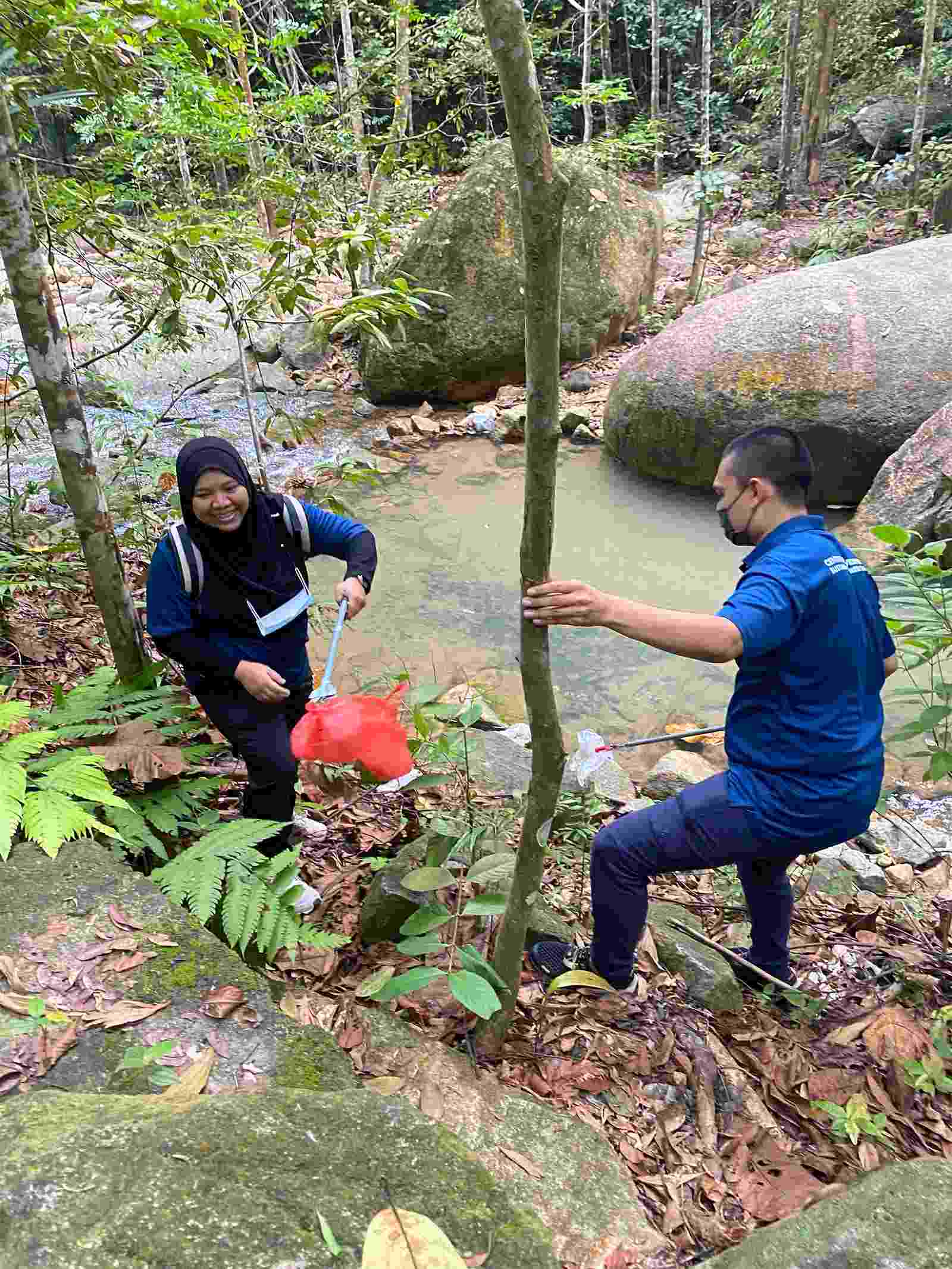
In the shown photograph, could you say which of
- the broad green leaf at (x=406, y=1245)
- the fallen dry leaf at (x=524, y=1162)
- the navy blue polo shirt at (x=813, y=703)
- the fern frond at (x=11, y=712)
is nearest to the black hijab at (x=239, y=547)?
the fern frond at (x=11, y=712)

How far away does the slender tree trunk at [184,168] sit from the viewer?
35.3 ft

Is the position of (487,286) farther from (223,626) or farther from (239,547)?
(223,626)

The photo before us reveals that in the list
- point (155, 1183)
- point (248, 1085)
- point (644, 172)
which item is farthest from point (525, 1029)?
point (644, 172)

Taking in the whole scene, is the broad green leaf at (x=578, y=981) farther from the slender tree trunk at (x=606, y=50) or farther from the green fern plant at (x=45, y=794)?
the slender tree trunk at (x=606, y=50)

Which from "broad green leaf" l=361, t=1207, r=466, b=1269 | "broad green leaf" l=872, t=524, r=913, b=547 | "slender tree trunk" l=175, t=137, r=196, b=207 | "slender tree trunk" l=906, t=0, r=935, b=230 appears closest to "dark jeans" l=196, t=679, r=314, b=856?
"broad green leaf" l=361, t=1207, r=466, b=1269

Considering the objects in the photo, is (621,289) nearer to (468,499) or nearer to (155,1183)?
(468,499)

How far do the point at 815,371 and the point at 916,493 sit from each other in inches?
57.2

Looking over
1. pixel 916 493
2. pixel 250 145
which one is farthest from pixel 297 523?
pixel 250 145

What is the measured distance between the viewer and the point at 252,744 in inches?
108

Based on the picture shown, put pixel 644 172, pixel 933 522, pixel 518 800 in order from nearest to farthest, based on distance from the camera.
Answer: pixel 518 800 → pixel 933 522 → pixel 644 172

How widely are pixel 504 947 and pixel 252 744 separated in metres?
1.09

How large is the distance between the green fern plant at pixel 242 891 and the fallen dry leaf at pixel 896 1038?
1.53 m

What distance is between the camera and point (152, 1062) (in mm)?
1624

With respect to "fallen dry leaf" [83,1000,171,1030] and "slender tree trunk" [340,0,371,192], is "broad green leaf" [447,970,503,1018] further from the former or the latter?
"slender tree trunk" [340,0,371,192]
